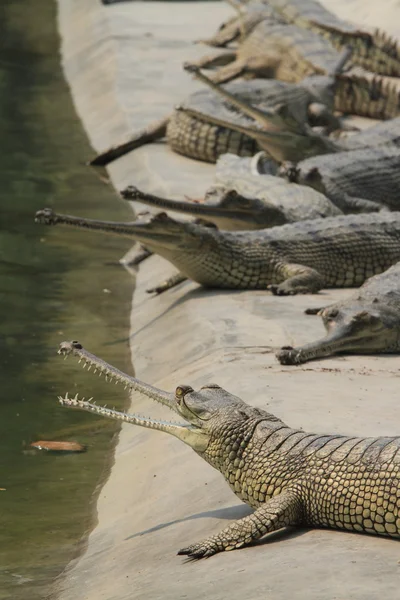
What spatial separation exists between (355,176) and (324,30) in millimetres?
8115

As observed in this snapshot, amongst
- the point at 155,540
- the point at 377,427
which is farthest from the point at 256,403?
the point at 155,540

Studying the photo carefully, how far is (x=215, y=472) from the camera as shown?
6281 millimetres

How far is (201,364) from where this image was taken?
7867 millimetres

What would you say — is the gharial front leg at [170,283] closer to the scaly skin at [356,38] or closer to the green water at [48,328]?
the green water at [48,328]

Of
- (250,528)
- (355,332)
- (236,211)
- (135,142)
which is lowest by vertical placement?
(135,142)

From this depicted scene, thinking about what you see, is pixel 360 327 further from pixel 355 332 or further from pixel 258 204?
pixel 258 204

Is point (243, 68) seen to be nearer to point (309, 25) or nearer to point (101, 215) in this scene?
point (309, 25)

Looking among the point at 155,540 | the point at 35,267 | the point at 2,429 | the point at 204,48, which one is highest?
the point at 155,540

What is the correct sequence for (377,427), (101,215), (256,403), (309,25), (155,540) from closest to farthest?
(155,540), (377,427), (256,403), (101,215), (309,25)

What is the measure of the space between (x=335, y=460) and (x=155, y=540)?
91cm

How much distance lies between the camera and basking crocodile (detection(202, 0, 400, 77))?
1872 cm

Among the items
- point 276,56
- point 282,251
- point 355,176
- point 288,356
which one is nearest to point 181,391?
Answer: point 288,356

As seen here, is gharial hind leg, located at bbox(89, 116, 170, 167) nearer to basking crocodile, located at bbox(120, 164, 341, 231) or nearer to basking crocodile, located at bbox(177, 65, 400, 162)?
basking crocodile, located at bbox(177, 65, 400, 162)

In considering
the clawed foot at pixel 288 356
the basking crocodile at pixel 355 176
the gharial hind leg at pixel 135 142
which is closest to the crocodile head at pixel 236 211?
the basking crocodile at pixel 355 176
